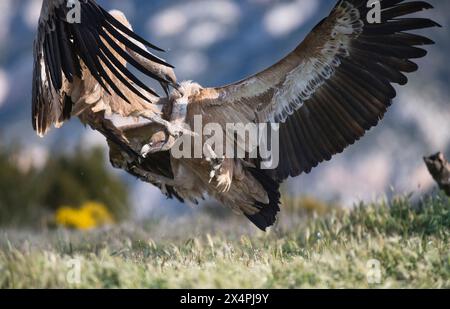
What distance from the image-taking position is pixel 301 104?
6.07 meters

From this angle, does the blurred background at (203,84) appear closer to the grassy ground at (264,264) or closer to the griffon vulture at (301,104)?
the griffon vulture at (301,104)

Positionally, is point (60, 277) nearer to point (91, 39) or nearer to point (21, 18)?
point (91, 39)

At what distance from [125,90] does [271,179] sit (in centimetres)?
130

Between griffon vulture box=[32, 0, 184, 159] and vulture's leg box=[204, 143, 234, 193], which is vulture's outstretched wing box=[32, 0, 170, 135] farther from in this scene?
vulture's leg box=[204, 143, 234, 193]

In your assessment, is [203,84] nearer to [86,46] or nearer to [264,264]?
[86,46]

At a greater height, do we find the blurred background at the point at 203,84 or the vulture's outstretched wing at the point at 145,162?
the blurred background at the point at 203,84

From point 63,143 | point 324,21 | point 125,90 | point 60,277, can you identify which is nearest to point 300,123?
point 324,21

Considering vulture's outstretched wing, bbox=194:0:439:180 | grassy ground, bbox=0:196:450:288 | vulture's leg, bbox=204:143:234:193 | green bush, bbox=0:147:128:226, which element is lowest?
grassy ground, bbox=0:196:450:288

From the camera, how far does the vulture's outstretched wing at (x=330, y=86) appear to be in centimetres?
574

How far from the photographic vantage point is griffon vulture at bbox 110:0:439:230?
576 centimetres

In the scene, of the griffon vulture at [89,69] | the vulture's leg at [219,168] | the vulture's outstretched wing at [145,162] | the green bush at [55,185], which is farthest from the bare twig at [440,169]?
the green bush at [55,185]

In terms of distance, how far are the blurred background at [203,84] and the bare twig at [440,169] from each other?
32 cm

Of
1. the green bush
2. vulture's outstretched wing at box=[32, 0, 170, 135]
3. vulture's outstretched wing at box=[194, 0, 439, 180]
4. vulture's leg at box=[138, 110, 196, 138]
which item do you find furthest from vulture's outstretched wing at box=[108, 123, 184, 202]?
the green bush

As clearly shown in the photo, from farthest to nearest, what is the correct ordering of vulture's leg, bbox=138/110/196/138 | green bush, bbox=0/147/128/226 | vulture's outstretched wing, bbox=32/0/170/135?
green bush, bbox=0/147/128/226
vulture's leg, bbox=138/110/196/138
vulture's outstretched wing, bbox=32/0/170/135
